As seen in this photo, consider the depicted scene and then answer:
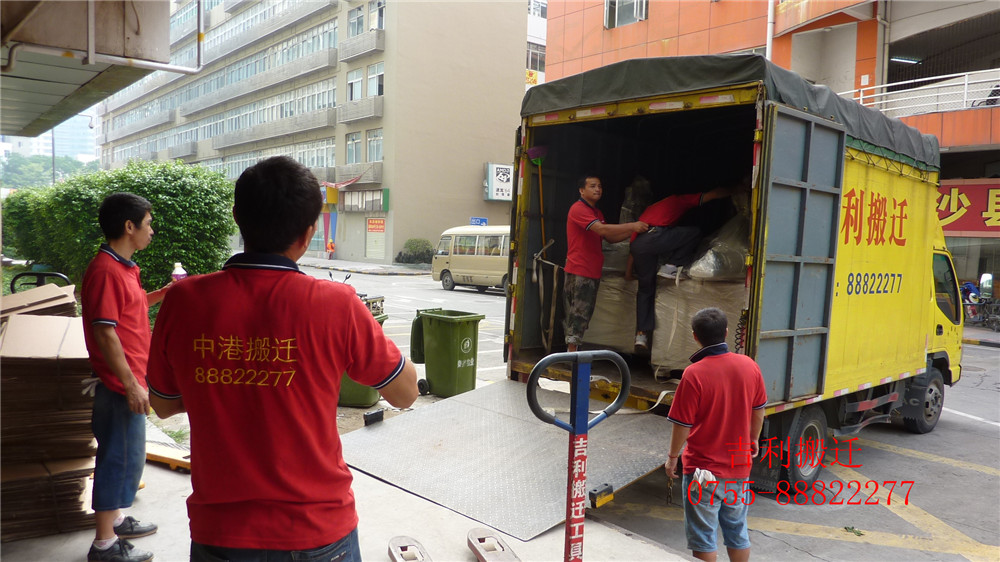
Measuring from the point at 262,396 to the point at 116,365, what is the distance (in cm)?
176

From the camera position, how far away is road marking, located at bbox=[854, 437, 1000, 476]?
6.21 m

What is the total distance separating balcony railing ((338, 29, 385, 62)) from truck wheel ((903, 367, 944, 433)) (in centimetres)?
3307

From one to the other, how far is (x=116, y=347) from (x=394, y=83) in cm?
3382

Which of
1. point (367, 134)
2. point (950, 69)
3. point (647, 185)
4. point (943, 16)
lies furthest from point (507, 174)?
point (647, 185)

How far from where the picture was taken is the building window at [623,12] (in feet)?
75.5

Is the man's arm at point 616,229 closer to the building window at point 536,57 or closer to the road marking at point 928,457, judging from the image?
the road marking at point 928,457

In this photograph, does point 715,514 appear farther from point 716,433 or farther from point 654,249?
point 654,249

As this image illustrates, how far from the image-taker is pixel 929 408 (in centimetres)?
734

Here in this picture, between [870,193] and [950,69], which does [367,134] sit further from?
[870,193]

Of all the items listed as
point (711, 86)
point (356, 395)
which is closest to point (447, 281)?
point (356, 395)

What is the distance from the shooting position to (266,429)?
5.83ft

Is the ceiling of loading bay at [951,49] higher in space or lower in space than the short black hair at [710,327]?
higher

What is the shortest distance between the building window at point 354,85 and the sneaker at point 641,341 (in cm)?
3481

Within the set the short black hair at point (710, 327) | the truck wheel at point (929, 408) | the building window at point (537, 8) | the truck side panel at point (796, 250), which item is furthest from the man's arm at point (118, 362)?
the building window at point (537, 8)
